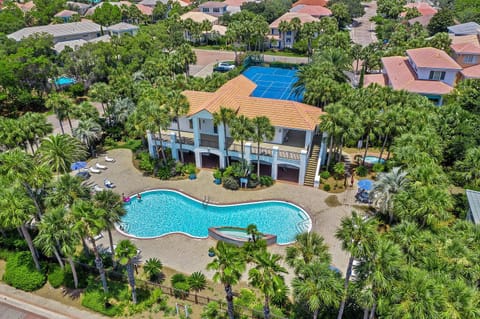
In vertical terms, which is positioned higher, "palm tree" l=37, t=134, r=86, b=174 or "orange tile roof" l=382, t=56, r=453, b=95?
"palm tree" l=37, t=134, r=86, b=174

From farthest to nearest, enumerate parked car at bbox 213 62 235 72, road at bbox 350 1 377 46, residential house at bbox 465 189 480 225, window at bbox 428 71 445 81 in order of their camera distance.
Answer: road at bbox 350 1 377 46 < parked car at bbox 213 62 235 72 < window at bbox 428 71 445 81 < residential house at bbox 465 189 480 225

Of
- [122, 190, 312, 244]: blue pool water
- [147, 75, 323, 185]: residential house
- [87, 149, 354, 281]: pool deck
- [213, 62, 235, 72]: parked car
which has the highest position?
[147, 75, 323, 185]: residential house

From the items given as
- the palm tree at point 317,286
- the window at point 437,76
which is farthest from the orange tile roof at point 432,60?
the palm tree at point 317,286

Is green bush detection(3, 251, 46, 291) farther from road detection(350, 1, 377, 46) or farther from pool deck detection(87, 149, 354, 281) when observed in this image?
road detection(350, 1, 377, 46)

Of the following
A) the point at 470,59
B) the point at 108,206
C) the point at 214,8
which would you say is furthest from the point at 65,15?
the point at 470,59

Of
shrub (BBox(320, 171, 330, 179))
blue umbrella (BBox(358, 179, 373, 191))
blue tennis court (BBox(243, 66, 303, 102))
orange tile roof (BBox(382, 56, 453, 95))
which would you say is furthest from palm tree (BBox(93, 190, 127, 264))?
orange tile roof (BBox(382, 56, 453, 95))

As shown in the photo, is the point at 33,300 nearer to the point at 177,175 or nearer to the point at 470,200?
the point at 177,175
